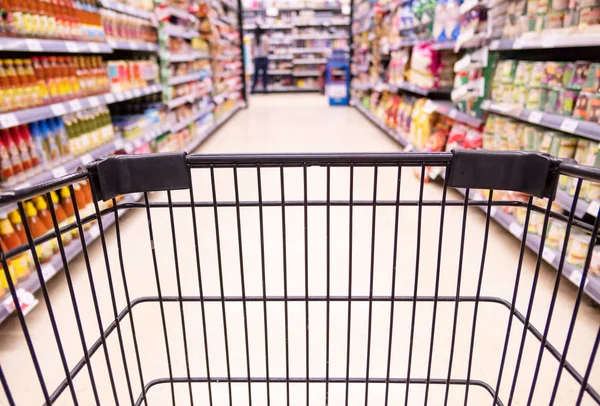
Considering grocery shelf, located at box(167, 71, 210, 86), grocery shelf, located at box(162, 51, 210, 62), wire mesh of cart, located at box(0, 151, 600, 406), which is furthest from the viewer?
grocery shelf, located at box(167, 71, 210, 86)

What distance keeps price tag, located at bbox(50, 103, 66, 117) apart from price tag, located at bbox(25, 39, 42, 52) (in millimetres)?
285

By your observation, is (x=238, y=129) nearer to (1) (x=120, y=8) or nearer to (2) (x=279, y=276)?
(1) (x=120, y=8)

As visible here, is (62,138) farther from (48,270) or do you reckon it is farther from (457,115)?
(457,115)

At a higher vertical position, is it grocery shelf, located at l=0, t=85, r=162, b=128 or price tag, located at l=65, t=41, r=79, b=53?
price tag, located at l=65, t=41, r=79, b=53

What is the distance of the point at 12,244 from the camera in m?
1.92

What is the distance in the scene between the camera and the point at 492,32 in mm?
2650

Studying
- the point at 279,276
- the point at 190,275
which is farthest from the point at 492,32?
the point at 190,275

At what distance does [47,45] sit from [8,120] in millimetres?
514

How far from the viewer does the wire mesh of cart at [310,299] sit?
83 centimetres

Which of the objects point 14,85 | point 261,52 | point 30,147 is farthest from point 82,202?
point 261,52

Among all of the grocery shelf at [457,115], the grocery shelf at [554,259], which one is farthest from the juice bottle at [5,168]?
the grocery shelf at [457,115]

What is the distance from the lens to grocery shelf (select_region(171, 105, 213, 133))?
4.49 m

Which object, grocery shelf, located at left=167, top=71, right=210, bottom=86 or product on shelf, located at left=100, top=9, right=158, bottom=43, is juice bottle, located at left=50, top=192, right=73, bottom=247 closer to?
product on shelf, located at left=100, top=9, right=158, bottom=43

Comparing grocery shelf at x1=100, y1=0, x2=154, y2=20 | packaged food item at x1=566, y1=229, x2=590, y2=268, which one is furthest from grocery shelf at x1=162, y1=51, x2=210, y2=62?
packaged food item at x1=566, y1=229, x2=590, y2=268
